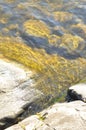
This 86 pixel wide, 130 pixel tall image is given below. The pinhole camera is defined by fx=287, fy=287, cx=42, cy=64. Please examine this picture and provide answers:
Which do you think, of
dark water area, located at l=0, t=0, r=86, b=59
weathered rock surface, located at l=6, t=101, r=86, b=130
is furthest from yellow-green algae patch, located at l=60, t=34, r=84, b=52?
weathered rock surface, located at l=6, t=101, r=86, b=130

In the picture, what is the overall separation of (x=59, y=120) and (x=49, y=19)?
40.0 feet

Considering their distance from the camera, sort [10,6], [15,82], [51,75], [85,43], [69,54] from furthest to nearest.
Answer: [10,6]
[85,43]
[69,54]
[51,75]
[15,82]

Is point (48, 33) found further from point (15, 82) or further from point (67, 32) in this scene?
point (15, 82)

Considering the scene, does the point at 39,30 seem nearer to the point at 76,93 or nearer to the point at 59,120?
the point at 76,93

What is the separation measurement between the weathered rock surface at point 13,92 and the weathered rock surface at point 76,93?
168 centimetres

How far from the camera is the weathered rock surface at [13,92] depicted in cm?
1448

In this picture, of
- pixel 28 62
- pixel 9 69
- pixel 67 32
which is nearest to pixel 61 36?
pixel 67 32

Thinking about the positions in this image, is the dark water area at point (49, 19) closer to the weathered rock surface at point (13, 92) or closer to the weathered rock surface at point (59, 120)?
the weathered rock surface at point (13, 92)

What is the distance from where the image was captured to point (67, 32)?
73.2ft

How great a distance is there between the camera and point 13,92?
15477 millimetres

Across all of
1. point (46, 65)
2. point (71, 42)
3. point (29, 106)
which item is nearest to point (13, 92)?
point (29, 106)

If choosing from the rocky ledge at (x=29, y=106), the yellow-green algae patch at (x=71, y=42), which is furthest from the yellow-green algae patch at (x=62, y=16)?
the rocky ledge at (x=29, y=106)

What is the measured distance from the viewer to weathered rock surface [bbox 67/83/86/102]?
611 inches

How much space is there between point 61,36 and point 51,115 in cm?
956
